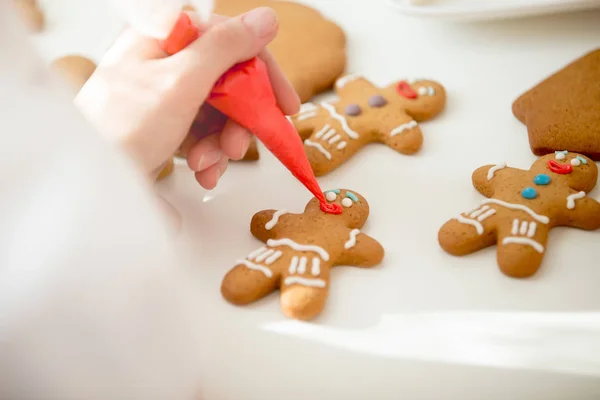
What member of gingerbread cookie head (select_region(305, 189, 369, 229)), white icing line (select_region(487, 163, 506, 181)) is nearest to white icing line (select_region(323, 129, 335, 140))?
gingerbread cookie head (select_region(305, 189, 369, 229))

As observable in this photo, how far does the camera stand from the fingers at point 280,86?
74cm

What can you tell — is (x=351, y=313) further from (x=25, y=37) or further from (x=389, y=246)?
(x=25, y=37)

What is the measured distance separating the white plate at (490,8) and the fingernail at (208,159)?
17.8 inches

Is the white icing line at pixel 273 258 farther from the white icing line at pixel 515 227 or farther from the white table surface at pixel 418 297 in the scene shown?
the white icing line at pixel 515 227

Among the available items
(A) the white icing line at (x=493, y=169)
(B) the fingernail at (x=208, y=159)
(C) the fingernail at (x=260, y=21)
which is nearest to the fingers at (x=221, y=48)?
(C) the fingernail at (x=260, y=21)

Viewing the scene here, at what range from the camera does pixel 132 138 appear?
61 cm

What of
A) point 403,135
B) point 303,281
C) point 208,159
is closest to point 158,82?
point 208,159

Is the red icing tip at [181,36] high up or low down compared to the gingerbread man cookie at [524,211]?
up

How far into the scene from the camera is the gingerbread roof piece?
31.9 inches

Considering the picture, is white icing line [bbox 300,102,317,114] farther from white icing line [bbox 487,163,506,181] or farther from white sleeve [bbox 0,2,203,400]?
white sleeve [bbox 0,2,203,400]

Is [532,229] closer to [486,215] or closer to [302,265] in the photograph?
[486,215]

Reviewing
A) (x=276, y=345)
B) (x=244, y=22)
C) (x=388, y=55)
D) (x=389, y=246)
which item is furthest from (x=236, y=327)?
(x=388, y=55)

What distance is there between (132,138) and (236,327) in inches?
8.7

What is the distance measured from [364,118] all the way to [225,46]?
298 millimetres
